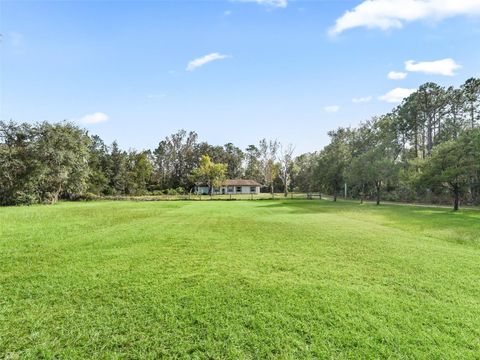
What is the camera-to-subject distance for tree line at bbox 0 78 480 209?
845 inches

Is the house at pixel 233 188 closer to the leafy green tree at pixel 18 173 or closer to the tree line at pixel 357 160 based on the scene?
the tree line at pixel 357 160

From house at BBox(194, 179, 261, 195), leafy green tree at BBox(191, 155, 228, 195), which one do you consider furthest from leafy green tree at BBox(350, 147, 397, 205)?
house at BBox(194, 179, 261, 195)

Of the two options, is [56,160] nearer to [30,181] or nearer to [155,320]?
[30,181]

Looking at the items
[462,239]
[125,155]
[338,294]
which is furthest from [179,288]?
[125,155]

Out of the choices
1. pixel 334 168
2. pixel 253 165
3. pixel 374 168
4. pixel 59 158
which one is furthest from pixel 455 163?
pixel 253 165

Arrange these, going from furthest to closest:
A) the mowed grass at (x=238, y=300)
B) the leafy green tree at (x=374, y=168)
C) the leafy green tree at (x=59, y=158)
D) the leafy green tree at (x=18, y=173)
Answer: the leafy green tree at (x=59, y=158) < the leafy green tree at (x=18, y=173) < the leafy green tree at (x=374, y=168) < the mowed grass at (x=238, y=300)

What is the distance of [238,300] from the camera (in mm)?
4172

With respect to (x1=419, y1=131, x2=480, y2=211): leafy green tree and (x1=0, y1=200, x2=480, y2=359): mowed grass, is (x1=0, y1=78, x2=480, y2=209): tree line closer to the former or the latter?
(x1=419, y1=131, x2=480, y2=211): leafy green tree

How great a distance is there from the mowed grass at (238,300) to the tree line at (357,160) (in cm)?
1654

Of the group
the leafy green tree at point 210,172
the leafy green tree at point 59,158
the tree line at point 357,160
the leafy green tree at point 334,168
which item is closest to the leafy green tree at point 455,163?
the tree line at point 357,160

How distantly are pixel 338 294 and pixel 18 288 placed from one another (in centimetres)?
522

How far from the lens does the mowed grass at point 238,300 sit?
310cm

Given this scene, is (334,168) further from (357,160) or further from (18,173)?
(18,173)

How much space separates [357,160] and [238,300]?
2702cm
